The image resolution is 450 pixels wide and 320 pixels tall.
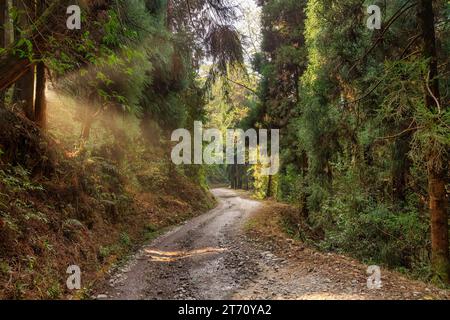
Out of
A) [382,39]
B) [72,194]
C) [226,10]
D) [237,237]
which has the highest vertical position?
[226,10]

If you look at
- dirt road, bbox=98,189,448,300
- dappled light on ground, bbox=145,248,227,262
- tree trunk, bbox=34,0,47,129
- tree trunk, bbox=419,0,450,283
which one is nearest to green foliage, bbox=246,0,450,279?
tree trunk, bbox=419,0,450,283

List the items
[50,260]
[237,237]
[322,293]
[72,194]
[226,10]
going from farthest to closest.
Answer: [237,237]
[72,194]
[226,10]
[50,260]
[322,293]

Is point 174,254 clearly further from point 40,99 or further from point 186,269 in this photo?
point 40,99

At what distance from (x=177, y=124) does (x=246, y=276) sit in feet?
32.2

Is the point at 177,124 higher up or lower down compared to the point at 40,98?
higher up

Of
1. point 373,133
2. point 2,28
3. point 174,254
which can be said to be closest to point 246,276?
point 174,254

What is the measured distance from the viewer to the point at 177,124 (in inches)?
606

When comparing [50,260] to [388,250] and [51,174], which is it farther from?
[388,250]

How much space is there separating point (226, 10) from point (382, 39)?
4.11 metres

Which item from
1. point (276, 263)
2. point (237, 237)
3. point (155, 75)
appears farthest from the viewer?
point (155, 75)

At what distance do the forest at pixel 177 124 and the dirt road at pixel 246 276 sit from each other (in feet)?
1.68

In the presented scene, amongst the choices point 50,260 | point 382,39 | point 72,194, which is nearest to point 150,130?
point 72,194

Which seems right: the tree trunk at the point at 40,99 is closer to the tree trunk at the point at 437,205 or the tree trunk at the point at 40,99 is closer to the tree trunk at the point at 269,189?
the tree trunk at the point at 437,205

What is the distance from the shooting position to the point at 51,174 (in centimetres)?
880
